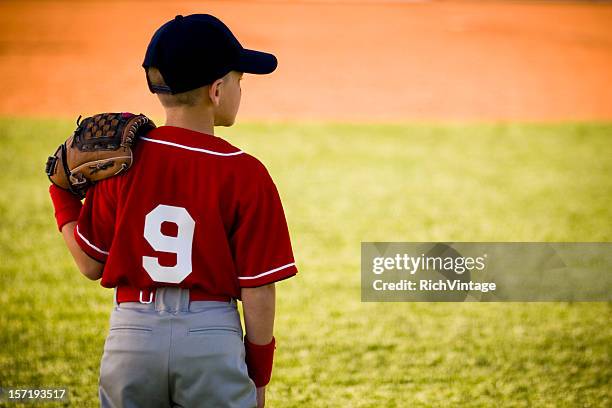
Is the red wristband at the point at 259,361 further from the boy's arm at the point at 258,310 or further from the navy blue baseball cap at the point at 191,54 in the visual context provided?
the navy blue baseball cap at the point at 191,54

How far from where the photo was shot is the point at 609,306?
16.0ft

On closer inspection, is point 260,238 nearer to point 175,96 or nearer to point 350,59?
point 175,96

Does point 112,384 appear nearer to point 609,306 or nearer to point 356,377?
point 356,377

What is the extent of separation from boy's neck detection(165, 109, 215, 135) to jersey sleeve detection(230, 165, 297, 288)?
0.18m

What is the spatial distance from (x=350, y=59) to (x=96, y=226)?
13.2 m

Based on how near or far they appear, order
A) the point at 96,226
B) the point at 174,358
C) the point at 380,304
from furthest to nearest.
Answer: the point at 380,304 → the point at 96,226 → the point at 174,358

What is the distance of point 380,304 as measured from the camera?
4844 millimetres

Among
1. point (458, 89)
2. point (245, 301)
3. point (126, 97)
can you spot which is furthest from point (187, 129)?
point (458, 89)

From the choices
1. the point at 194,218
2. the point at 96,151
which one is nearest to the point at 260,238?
the point at 194,218

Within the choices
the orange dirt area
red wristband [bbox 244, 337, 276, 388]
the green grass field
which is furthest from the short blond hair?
the orange dirt area

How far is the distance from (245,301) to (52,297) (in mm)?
3276

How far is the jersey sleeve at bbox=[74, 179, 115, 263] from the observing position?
191 cm

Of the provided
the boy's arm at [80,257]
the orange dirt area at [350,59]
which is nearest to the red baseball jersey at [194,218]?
the boy's arm at [80,257]

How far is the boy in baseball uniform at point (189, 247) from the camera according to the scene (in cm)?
182
